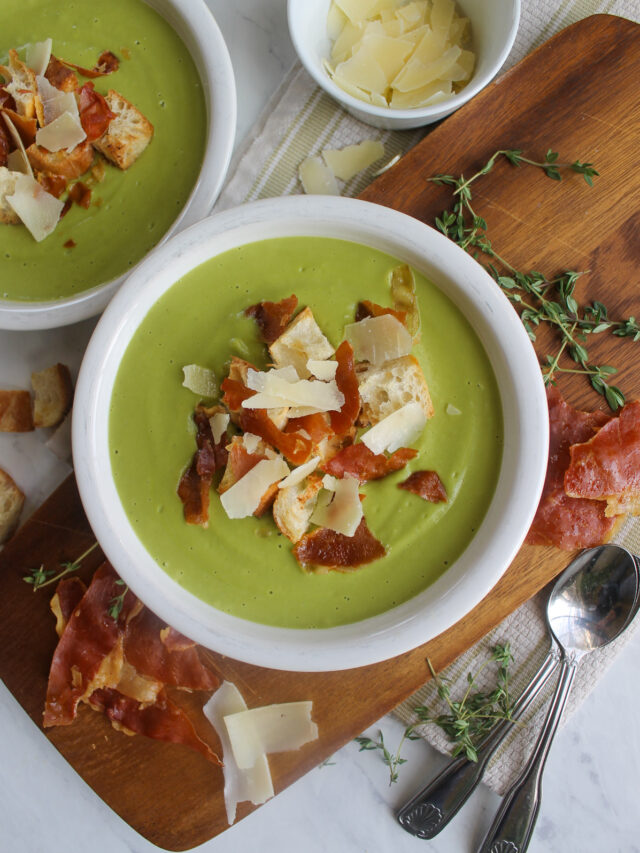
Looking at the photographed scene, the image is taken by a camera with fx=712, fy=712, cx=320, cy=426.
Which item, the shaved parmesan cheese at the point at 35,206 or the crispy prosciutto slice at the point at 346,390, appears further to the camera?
the shaved parmesan cheese at the point at 35,206

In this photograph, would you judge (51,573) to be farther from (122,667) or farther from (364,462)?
(364,462)

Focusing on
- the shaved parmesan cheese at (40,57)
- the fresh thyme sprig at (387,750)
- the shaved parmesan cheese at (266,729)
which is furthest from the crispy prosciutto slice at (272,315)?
the fresh thyme sprig at (387,750)

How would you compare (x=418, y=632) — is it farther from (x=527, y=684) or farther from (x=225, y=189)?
(x=225, y=189)

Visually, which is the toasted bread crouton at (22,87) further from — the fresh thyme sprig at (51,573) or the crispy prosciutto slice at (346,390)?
the fresh thyme sprig at (51,573)

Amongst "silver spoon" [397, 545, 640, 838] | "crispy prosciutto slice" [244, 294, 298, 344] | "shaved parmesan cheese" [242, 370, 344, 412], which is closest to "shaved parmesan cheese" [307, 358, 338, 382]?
"shaved parmesan cheese" [242, 370, 344, 412]

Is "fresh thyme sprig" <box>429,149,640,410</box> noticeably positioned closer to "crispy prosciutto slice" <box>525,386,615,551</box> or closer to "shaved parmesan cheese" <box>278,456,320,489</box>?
"crispy prosciutto slice" <box>525,386,615,551</box>

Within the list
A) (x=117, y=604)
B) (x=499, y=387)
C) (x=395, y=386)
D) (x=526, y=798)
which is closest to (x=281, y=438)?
(x=395, y=386)
